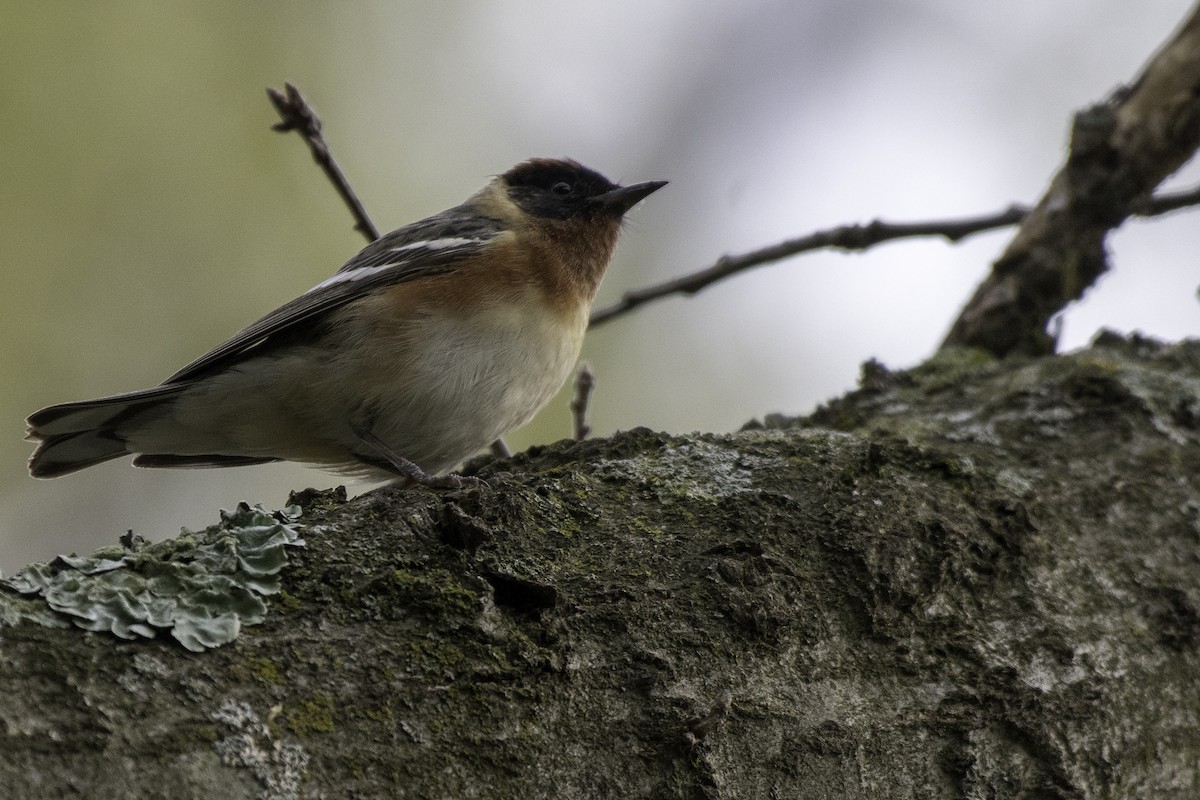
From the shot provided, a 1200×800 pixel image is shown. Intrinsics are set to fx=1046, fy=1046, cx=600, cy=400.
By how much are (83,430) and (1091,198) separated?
4.43 m

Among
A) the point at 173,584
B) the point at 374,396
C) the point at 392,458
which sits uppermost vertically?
the point at 374,396

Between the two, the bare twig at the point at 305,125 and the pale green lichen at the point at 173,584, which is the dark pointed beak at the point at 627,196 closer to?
the bare twig at the point at 305,125

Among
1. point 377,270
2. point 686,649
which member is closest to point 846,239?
point 377,270

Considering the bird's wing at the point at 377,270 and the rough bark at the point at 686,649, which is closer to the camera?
the rough bark at the point at 686,649

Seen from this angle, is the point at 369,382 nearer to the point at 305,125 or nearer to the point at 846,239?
the point at 305,125

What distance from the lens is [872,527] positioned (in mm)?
2514

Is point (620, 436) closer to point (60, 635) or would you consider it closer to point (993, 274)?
point (60, 635)

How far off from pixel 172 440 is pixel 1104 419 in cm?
367

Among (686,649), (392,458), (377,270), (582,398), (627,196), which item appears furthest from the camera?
(627,196)

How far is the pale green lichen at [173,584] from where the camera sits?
5.71 feet

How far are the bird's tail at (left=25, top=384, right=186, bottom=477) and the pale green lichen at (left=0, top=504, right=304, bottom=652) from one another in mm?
2246

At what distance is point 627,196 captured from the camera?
18.1 ft

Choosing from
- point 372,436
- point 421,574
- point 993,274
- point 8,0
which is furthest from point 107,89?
point 421,574

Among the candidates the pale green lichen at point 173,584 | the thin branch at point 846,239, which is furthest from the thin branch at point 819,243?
the pale green lichen at point 173,584
